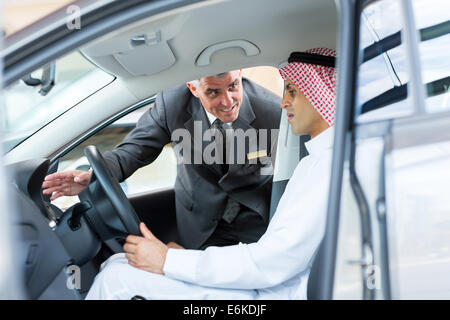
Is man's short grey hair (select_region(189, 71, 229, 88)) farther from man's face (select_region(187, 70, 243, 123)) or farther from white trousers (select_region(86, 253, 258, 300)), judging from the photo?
white trousers (select_region(86, 253, 258, 300))

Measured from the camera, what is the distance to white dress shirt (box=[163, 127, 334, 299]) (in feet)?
5.60

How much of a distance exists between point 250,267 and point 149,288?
1.07ft

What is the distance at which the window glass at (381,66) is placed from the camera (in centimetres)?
141

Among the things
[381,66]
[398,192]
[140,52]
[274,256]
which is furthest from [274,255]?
[140,52]

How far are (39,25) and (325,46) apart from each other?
4.75 ft

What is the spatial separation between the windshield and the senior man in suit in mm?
428

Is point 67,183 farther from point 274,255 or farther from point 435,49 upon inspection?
point 435,49

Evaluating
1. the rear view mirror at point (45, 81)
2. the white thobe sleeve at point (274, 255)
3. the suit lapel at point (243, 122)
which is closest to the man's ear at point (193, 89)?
the suit lapel at point (243, 122)

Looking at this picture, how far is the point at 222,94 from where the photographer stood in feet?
9.27

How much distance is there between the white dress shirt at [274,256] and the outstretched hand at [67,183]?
2.83 ft

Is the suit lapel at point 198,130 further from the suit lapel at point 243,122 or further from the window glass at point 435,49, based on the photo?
the window glass at point 435,49

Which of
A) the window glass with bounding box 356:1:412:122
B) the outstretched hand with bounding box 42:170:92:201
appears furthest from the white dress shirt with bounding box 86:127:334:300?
the outstretched hand with bounding box 42:170:92:201

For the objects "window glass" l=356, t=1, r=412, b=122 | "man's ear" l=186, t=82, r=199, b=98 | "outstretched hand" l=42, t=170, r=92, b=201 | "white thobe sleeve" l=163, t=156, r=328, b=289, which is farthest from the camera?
"man's ear" l=186, t=82, r=199, b=98
